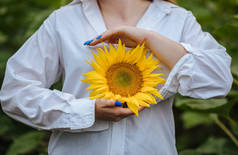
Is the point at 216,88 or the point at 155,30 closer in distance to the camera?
the point at 216,88

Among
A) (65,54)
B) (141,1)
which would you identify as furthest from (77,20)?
(141,1)

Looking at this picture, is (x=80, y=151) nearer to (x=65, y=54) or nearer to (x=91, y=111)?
(x=91, y=111)

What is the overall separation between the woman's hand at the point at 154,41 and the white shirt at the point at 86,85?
41 mm

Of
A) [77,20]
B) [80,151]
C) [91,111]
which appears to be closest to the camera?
[91,111]

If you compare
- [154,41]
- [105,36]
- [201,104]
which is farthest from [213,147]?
[105,36]

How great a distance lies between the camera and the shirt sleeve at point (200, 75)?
4.34ft

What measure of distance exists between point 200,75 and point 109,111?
1.32ft

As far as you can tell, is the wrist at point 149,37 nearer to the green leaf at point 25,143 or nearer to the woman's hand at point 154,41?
the woman's hand at point 154,41

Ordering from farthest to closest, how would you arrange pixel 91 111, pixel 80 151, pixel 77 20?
pixel 77 20, pixel 80 151, pixel 91 111

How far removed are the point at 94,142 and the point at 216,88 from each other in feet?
1.87

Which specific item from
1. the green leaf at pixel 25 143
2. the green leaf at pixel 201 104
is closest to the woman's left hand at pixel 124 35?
the green leaf at pixel 201 104

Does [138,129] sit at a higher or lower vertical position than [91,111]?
lower

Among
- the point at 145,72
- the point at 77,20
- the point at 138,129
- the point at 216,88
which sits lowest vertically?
the point at 138,129

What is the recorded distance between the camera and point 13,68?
144 centimetres
